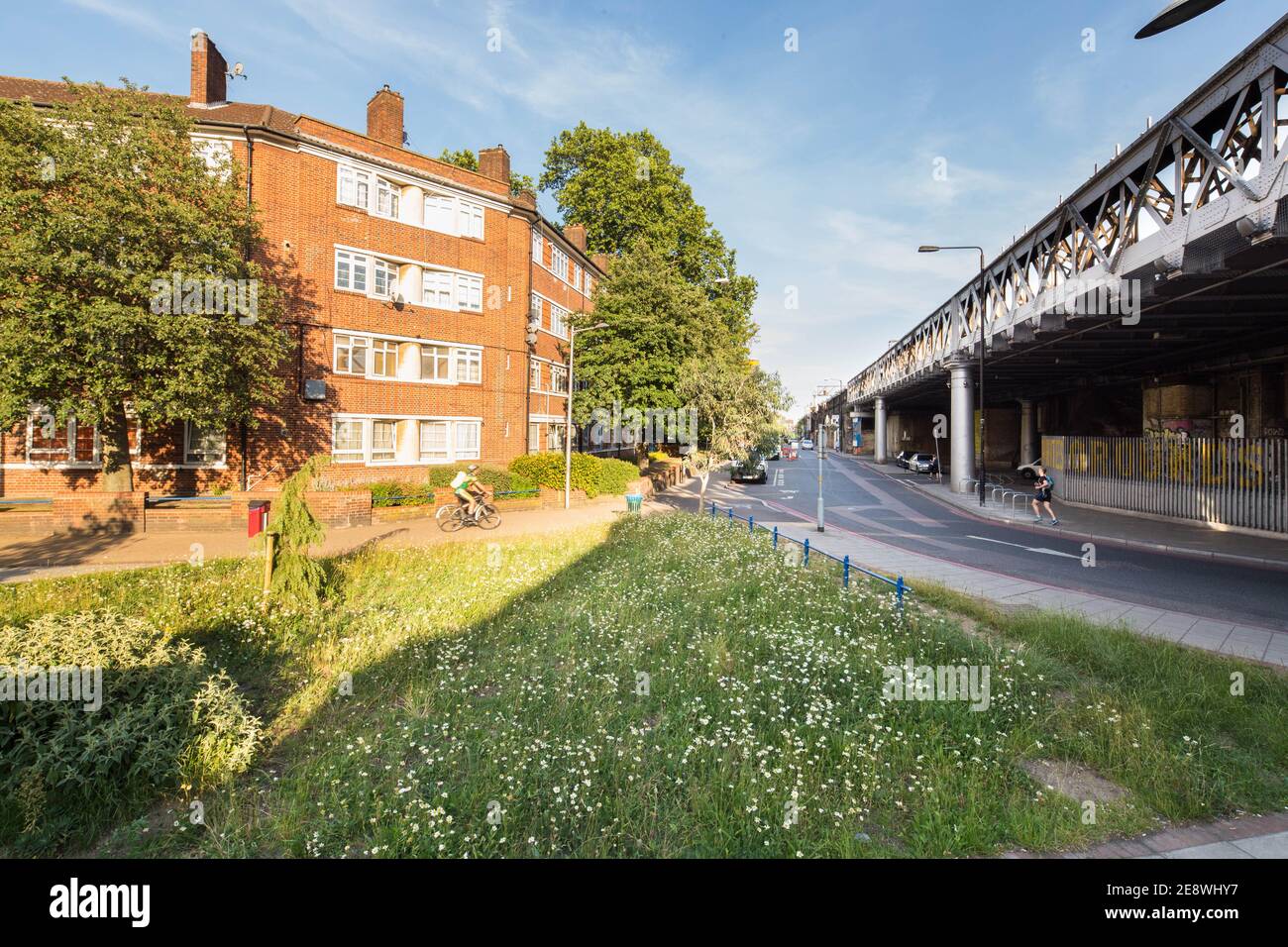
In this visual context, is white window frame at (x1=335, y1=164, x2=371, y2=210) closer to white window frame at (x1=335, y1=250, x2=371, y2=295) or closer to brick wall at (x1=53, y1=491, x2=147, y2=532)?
white window frame at (x1=335, y1=250, x2=371, y2=295)

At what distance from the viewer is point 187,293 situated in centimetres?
1505

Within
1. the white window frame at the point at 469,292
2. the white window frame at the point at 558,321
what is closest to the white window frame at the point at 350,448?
the white window frame at the point at 469,292

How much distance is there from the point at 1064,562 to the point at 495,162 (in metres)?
27.3

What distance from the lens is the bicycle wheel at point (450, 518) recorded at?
17172 mm

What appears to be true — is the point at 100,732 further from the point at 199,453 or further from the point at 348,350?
the point at 348,350

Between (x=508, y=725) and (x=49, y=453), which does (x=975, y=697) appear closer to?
(x=508, y=725)

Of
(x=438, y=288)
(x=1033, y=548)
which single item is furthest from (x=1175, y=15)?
(x=438, y=288)

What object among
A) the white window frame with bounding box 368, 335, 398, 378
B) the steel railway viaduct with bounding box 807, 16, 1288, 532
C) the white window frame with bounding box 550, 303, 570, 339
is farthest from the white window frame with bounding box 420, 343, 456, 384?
the steel railway viaduct with bounding box 807, 16, 1288, 532

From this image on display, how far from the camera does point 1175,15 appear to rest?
427cm

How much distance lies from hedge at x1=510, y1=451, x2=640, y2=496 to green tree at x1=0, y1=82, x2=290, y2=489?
34.7ft

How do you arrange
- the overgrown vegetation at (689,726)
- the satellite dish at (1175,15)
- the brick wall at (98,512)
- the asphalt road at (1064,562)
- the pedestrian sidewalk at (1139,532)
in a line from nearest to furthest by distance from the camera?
1. the overgrown vegetation at (689,726)
2. the satellite dish at (1175,15)
3. the asphalt road at (1064,562)
4. the pedestrian sidewalk at (1139,532)
5. the brick wall at (98,512)

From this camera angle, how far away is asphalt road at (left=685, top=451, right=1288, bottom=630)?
9.85 m

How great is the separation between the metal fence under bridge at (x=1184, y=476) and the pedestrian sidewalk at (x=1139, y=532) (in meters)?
0.64

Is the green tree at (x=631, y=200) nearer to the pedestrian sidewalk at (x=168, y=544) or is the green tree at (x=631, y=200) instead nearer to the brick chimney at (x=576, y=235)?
the brick chimney at (x=576, y=235)
